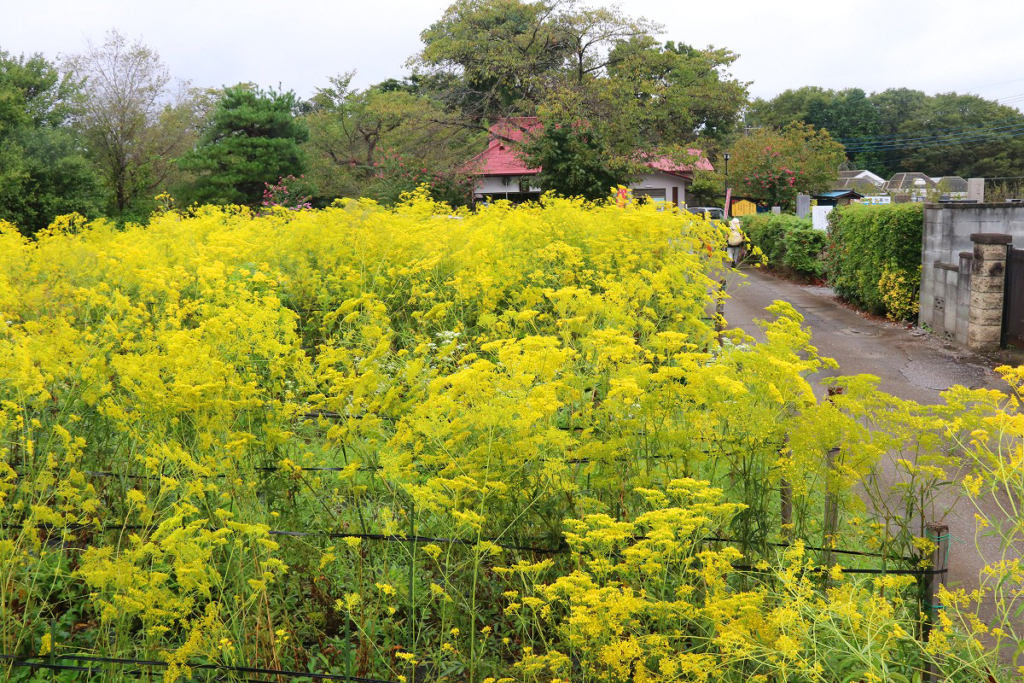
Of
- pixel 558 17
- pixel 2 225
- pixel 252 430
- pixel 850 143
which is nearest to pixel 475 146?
pixel 558 17

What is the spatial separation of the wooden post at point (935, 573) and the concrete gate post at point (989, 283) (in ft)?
32.3

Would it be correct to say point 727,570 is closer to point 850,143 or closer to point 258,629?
point 258,629

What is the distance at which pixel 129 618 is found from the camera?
2881mm

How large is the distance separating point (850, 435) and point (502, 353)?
1.29 meters

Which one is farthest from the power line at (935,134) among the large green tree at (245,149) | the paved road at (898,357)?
the paved road at (898,357)

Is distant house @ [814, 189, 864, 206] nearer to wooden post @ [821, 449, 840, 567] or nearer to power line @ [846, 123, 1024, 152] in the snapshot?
power line @ [846, 123, 1024, 152]

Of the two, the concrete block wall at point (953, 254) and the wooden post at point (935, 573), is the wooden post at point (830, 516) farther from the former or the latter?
the concrete block wall at point (953, 254)

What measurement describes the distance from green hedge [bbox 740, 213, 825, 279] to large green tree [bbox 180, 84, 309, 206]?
55.8 feet

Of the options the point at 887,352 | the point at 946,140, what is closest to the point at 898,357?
the point at 887,352

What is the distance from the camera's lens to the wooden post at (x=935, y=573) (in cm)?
274

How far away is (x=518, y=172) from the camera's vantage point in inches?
1395

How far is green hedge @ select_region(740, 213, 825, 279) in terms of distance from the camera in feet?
68.0

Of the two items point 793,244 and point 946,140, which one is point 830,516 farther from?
point 946,140

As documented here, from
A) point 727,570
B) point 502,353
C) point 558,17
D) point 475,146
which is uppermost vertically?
point 558,17
